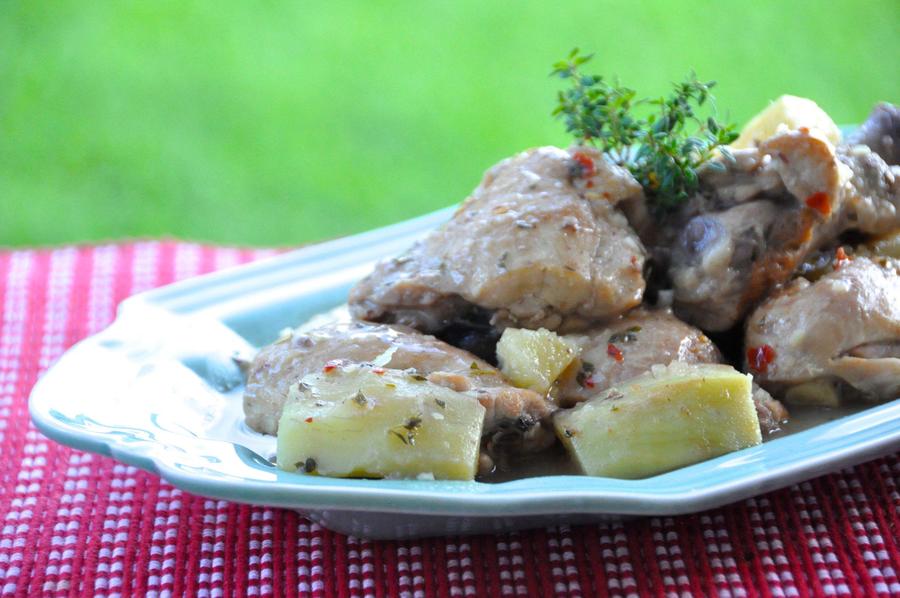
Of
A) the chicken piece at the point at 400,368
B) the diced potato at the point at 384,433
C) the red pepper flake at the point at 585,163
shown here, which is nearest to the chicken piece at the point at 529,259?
the red pepper flake at the point at 585,163

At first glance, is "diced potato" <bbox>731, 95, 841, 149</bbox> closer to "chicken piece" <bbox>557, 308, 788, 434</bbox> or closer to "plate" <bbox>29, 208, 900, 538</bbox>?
"chicken piece" <bbox>557, 308, 788, 434</bbox>

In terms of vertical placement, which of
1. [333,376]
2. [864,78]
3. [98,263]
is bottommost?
[98,263]

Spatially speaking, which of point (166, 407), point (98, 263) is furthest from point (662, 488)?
point (98, 263)

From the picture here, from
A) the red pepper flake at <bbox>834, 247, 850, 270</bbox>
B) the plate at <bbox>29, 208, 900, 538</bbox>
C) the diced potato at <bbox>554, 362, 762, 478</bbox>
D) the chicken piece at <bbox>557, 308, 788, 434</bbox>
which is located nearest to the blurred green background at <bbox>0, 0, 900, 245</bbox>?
the plate at <bbox>29, 208, 900, 538</bbox>

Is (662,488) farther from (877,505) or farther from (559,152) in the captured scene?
(559,152)

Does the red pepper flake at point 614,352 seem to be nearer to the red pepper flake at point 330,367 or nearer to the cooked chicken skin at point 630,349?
the cooked chicken skin at point 630,349
